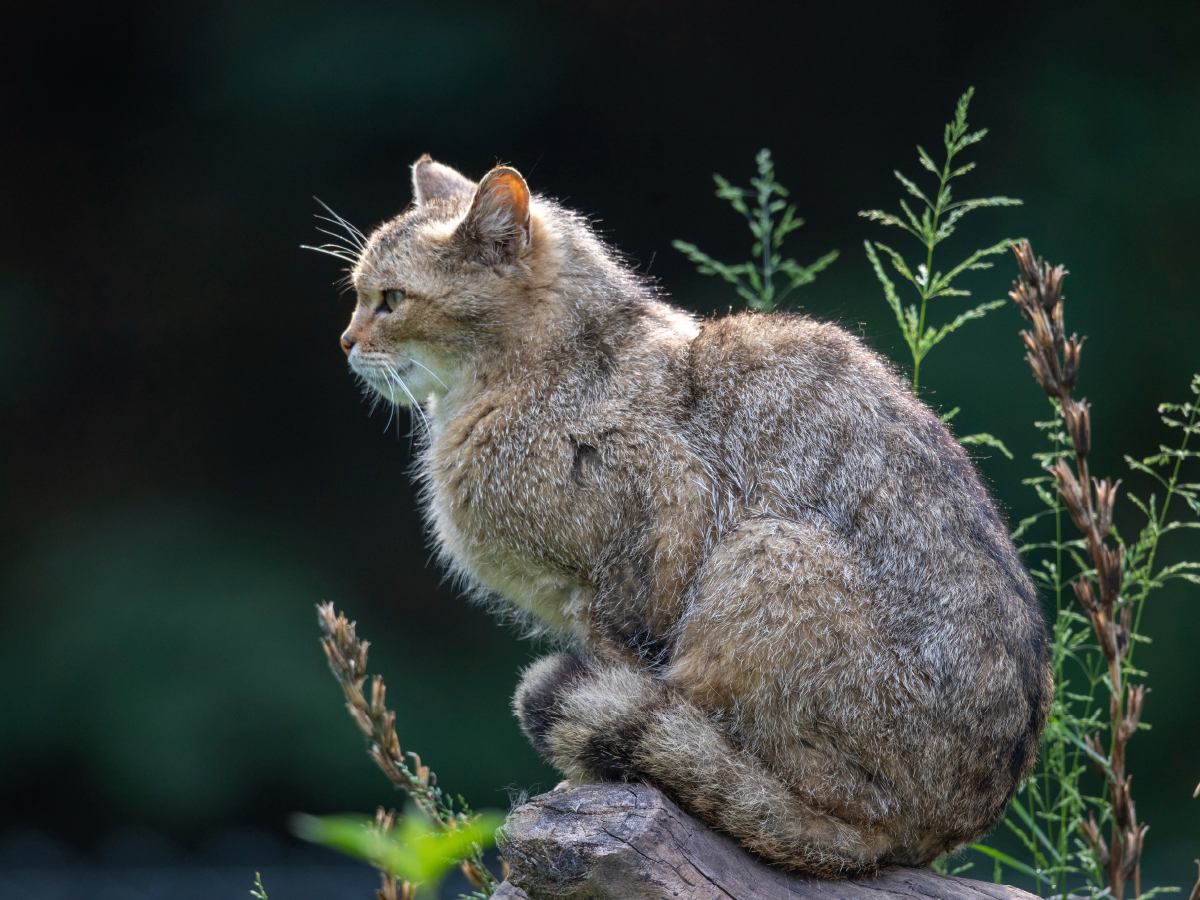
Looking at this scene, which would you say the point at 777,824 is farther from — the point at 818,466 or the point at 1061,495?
the point at 1061,495

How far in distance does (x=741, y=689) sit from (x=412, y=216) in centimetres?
173

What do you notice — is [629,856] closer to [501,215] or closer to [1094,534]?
[1094,534]

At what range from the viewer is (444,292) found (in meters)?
3.08

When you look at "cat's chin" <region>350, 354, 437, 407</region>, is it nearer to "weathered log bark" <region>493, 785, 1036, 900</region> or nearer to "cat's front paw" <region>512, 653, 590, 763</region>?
"cat's front paw" <region>512, 653, 590, 763</region>

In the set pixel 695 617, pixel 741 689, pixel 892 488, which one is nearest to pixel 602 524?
pixel 695 617

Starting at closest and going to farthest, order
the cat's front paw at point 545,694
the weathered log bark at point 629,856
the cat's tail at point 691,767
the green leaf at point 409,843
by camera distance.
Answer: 1. the green leaf at point 409,843
2. the weathered log bark at point 629,856
3. the cat's tail at point 691,767
4. the cat's front paw at point 545,694

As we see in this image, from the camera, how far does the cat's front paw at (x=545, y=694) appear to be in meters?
2.55

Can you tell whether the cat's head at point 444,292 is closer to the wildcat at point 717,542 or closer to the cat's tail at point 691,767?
the wildcat at point 717,542

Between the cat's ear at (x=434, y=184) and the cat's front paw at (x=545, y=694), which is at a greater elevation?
the cat's ear at (x=434, y=184)

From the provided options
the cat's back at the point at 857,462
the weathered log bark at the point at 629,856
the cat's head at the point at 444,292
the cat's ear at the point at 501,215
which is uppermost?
the cat's ear at the point at 501,215

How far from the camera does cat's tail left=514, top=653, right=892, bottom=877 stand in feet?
7.92

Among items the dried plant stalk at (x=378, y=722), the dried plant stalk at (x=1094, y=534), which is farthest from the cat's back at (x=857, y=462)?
the dried plant stalk at (x=378, y=722)

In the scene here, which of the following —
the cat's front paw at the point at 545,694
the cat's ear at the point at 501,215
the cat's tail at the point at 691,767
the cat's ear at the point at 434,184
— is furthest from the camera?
the cat's ear at the point at 434,184

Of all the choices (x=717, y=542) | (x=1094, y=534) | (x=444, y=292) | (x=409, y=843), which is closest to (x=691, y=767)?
(x=717, y=542)
